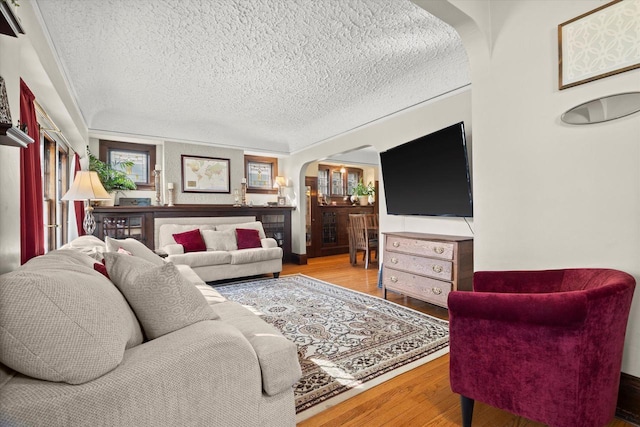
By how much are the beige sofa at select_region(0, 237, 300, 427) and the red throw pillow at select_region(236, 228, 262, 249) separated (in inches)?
140

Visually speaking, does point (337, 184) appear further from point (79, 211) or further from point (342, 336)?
point (342, 336)

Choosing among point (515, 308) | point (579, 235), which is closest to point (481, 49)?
point (579, 235)

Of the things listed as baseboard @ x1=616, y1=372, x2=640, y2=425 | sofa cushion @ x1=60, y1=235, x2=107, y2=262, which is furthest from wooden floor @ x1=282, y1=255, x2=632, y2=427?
sofa cushion @ x1=60, y1=235, x2=107, y2=262

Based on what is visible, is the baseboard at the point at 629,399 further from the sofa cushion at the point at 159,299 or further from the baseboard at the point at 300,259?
the baseboard at the point at 300,259

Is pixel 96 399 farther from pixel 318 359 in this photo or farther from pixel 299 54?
pixel 299 54

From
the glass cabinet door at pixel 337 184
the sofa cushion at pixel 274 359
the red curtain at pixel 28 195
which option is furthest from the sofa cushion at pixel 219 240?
the sofa cushion at pixel 274 359

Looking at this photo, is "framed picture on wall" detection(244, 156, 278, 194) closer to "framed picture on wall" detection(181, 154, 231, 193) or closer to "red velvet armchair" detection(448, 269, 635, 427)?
"framed picture on wall" detection(181, 154, 231, 193)

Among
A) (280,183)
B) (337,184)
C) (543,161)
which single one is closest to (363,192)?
(337,184)

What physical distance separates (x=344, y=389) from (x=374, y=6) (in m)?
2.53

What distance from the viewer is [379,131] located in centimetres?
448

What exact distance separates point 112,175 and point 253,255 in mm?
2594

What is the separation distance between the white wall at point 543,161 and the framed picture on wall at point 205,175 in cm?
474

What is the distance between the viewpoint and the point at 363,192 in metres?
7.94

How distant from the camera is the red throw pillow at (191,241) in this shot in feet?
15.4
